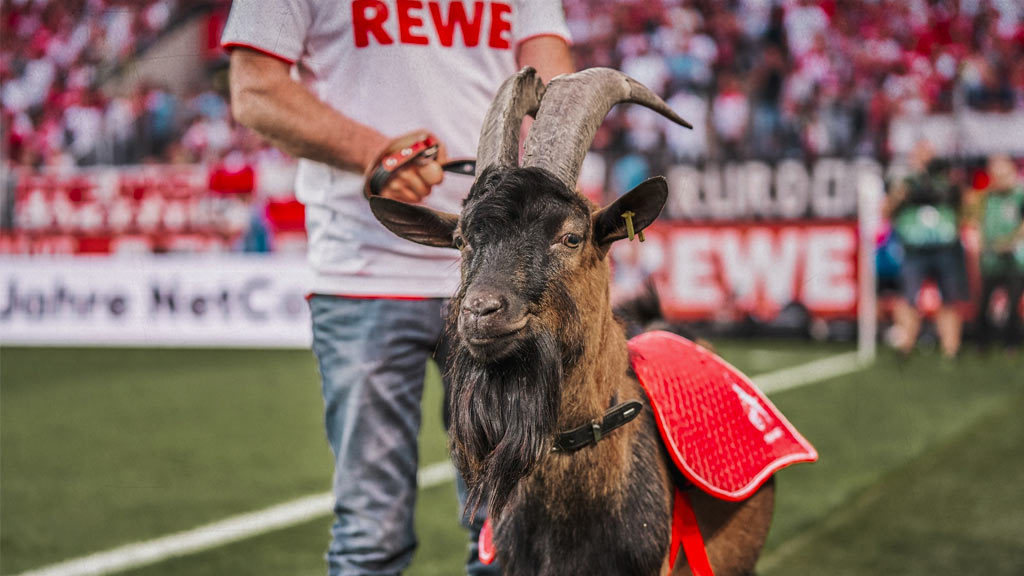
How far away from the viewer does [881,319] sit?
12.9m

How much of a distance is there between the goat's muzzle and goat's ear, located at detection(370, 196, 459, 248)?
40cm

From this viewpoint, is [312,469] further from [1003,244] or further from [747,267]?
[1003,244]

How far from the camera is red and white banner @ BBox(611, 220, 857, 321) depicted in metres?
12.6

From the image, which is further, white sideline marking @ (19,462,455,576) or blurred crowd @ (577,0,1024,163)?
blurred crowd @ (577,0,1024,163)

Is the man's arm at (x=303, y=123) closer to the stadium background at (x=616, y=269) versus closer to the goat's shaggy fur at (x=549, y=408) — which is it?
the goat's shaggy fur at (x=549, y=408)

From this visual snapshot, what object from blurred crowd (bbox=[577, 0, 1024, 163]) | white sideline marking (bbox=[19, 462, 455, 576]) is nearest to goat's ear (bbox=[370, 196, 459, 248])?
white sideline marking (bbox=[19, 462, 455, 576])

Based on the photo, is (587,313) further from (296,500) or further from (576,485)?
(296,500)

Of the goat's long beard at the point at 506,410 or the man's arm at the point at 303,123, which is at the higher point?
the man's arm at the point at 303,123

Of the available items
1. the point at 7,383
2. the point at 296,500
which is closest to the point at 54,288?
the point at 7,383

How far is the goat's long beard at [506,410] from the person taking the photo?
2412 mm

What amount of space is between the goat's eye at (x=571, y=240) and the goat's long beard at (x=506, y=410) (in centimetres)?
23

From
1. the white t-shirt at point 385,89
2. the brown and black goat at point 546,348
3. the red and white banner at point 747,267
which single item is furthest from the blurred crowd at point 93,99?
the brown and black goat at point 546,348

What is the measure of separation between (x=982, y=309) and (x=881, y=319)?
1.25m

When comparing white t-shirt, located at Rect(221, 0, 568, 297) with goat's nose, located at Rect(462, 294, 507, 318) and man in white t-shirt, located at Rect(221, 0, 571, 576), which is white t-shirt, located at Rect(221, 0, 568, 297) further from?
goat's nose, located at Rect(462, 294, 507, 318)
